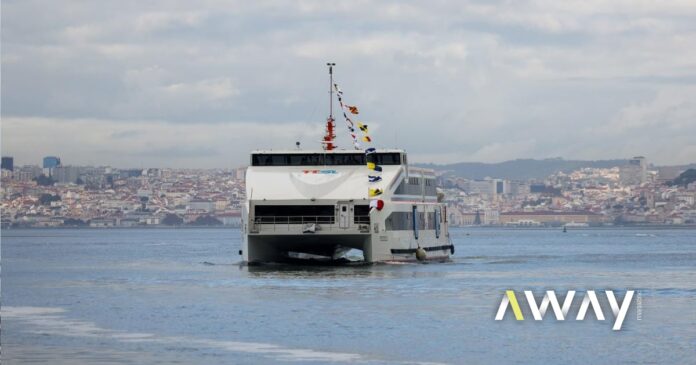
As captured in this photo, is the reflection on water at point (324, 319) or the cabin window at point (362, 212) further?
the cabin window at point (362, 212)

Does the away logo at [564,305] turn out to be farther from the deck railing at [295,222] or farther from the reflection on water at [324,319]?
the deck railing at [295,222]

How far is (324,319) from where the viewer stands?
38.1m

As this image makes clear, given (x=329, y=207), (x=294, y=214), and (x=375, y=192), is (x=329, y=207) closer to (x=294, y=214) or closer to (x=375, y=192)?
(x=294, y=214)

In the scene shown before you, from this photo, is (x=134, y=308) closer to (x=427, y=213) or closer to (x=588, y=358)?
(x=588, y=358)

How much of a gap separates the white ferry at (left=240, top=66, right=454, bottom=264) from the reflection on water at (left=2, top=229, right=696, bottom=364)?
1.12m

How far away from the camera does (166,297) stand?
47.2 metres

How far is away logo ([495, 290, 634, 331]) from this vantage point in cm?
3859

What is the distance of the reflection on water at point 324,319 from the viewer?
3053cm

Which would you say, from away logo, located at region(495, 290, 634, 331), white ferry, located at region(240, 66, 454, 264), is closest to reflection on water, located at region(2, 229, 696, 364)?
away logo, located at region(495, 290, 634, 331)

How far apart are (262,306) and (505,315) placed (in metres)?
7.51

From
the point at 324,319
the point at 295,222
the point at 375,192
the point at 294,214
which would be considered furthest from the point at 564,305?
the point at 294,214

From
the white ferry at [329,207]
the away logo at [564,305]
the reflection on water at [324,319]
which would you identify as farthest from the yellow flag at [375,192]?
the away logo at [564,305]

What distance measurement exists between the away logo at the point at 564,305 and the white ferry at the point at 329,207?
1047 centimetres

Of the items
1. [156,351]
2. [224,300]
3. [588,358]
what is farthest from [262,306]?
[588,358]
